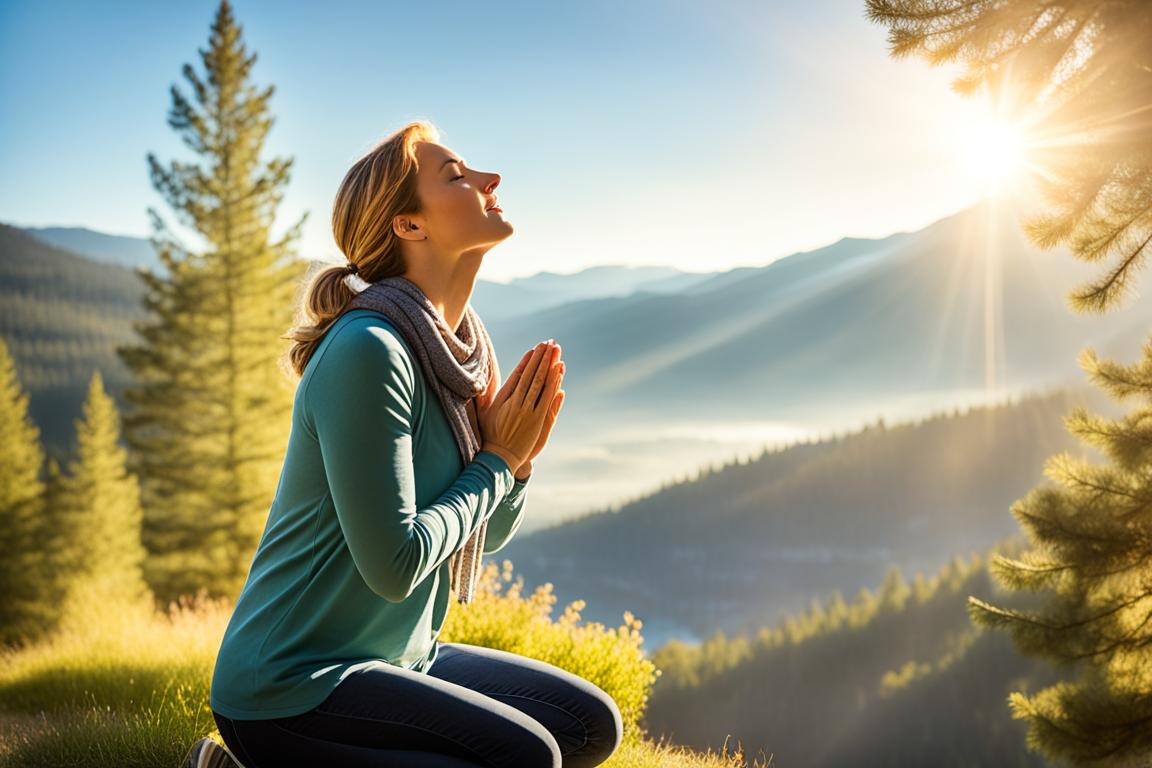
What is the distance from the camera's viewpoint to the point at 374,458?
6.70ft

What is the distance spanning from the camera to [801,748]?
97688 millimetres

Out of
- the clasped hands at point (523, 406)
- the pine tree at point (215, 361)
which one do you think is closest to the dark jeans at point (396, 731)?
the clasped hands at point (523, 406)

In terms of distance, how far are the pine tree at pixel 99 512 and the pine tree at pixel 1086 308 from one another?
32471 millimetres

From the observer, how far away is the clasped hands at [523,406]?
7.96ft

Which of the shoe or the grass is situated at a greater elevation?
the shoe

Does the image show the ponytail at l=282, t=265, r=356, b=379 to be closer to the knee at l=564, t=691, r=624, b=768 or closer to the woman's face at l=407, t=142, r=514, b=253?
the woman's face at l=407, t=142, r=514, b=253

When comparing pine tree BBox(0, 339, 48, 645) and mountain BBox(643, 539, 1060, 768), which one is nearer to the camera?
pine tree BBox(0, 339, 48, 645)

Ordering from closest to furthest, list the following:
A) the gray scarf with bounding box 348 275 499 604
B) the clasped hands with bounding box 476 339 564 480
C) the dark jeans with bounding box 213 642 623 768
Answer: the dark jeans with bounding box 213 642 623 768, the gray scarf with bounding box 348 275 499 604, the clasped hands with bounding box 476 339 564 480

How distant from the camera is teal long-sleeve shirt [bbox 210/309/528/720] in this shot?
6.71ft

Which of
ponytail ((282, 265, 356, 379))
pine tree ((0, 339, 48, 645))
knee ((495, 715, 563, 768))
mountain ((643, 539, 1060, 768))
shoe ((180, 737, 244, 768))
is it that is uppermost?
ponytail ((282, 265, 356, 379))

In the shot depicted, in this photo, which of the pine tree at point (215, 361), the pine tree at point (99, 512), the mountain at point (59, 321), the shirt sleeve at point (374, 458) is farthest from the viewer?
the mountain at point (59, 321)

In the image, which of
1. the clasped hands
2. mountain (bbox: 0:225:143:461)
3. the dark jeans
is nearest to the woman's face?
the clasped hands

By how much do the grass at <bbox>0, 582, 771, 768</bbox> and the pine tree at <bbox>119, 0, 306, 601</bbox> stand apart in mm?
14306

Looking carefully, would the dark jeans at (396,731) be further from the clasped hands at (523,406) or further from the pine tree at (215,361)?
the pine tree at (215,361)
